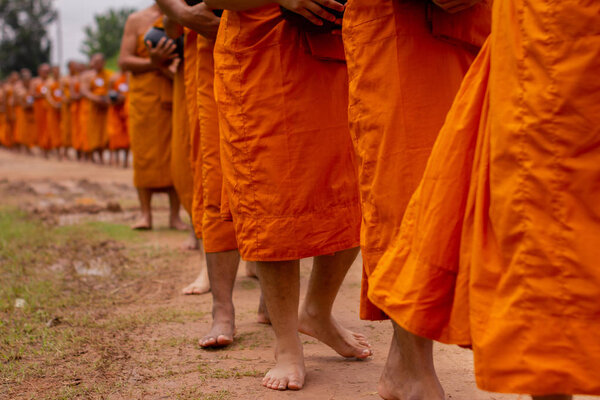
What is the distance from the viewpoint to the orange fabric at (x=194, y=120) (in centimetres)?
313

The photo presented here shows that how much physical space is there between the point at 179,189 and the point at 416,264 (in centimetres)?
287

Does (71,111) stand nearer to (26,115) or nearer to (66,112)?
(66,112)

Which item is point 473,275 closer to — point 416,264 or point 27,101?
point 416,264

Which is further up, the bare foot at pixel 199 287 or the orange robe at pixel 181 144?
the orange robe at pixel 181 144

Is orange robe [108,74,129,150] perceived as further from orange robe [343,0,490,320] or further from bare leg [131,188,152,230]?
orange robe [343,0,490,320]

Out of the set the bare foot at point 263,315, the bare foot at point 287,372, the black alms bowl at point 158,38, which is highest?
the black alms bowl at point 158,38

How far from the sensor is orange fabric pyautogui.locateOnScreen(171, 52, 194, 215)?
409 centimetres

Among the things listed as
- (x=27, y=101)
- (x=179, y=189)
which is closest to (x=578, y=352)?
(x=179, y=189)

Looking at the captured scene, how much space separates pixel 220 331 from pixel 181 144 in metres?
1.50

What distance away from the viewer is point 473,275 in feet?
4.90

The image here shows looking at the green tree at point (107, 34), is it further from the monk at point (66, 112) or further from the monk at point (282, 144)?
the monk at point (282, 144)

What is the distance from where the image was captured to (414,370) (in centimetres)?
201

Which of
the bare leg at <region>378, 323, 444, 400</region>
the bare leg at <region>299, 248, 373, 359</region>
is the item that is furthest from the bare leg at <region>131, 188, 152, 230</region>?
the bare leg at <region>378, 323, 444, 400</region>

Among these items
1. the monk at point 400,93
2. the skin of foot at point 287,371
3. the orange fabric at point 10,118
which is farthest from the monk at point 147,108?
the orange fabric at point 10,118
